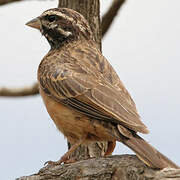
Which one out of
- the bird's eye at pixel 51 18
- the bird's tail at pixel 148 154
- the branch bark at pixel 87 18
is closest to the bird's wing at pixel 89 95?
the bird's tail at pixel 148 154

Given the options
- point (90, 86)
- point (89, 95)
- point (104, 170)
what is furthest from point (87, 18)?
point (104, 170)

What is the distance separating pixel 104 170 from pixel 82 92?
3.77 ft

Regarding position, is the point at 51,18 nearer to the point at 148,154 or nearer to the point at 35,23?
the point at 35,23

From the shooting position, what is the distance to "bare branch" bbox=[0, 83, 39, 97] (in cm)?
1085

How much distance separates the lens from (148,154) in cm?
642

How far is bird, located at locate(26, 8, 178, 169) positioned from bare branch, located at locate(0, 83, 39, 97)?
82.7 inches

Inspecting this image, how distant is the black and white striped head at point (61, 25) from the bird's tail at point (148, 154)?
8.61ft

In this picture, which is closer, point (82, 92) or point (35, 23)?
point (82, 92)

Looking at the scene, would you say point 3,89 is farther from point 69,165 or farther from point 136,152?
point 136,152

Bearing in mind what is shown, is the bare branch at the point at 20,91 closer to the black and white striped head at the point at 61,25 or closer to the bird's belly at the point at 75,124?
the black and white striped head at the point at 61,25

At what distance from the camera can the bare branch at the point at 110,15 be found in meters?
10.5

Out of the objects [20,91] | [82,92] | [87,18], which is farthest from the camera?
[20,91]

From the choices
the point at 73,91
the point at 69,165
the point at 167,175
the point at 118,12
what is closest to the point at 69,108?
the point at 73,91

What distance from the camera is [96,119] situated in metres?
7.07
